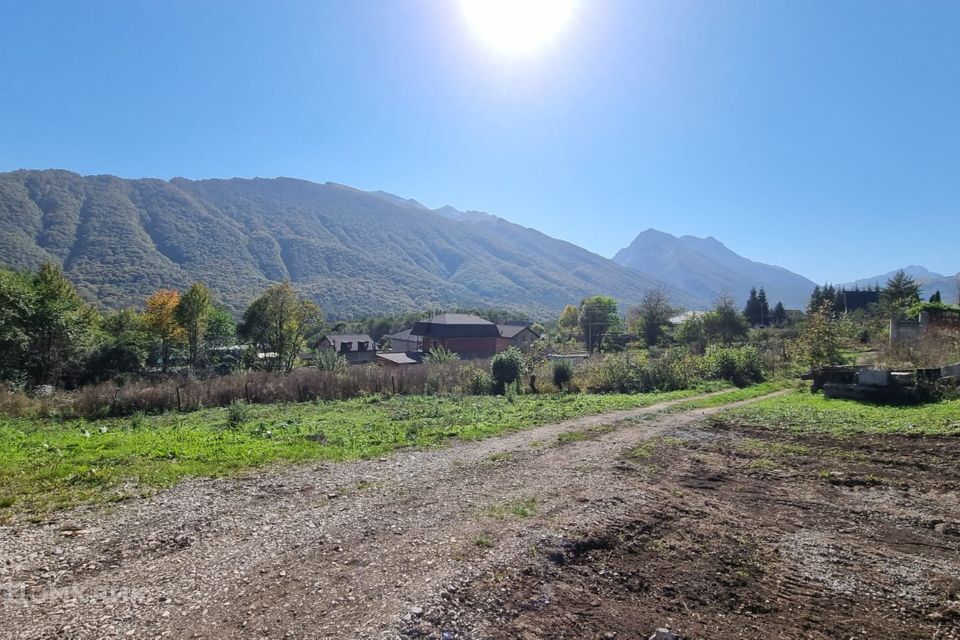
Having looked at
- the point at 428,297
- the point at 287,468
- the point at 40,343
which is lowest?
the point at 287,468

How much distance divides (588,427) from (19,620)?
11.5 meters

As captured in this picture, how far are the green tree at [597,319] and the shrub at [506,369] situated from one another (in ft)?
110

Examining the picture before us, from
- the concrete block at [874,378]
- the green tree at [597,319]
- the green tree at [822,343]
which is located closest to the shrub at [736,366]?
the green tree at [822,343]

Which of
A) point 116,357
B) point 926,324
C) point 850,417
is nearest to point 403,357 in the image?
point 116,357

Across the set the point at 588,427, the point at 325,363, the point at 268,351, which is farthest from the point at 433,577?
the point at 268,351

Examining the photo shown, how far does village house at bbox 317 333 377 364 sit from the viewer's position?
197 feet

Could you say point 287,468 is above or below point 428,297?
below

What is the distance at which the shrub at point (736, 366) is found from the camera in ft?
84.7

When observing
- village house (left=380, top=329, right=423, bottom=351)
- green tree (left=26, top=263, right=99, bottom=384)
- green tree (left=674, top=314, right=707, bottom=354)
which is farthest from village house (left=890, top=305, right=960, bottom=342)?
green tree (left=26, top=263, right=99, bottom=384)

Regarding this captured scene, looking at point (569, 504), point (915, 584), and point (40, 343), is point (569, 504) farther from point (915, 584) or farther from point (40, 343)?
point (40, 343)

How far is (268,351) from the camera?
46.9 m

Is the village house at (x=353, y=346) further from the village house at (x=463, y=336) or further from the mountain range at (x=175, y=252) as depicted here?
the mountain range at (x=175, y=252)

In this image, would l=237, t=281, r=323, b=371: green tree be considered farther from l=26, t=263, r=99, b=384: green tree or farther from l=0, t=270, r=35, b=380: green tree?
l=0, t=270, r=35, b=380: green tree

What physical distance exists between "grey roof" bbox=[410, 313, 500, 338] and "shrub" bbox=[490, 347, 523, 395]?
110ft
